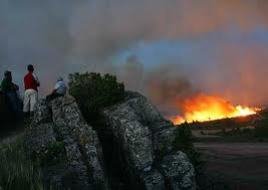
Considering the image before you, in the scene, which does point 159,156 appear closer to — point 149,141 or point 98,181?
point 149,141

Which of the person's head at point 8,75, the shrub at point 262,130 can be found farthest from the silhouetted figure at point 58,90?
the shrub at point 262,130

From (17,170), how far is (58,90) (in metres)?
7.64

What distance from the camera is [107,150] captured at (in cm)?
3033

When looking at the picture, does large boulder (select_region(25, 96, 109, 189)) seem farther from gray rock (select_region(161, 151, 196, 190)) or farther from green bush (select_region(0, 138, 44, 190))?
gray rock (select_region(161, 151, 196, 190))

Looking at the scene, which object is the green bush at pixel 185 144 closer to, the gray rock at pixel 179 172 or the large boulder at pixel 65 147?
the gray rock at pixel 179 172

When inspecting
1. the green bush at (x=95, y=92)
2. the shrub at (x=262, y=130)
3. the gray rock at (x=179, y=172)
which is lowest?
the gray rock at (x=179, y=172)

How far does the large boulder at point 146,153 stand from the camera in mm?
28094

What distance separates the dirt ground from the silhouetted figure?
10049 mm

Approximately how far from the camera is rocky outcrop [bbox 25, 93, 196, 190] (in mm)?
27469

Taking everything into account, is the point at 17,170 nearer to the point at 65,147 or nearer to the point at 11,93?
the point at 65,147

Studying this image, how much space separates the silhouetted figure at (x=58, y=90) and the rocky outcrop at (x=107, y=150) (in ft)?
3.25

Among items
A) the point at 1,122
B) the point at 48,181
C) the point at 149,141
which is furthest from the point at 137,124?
the point at 1,122

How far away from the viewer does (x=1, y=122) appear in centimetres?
3684

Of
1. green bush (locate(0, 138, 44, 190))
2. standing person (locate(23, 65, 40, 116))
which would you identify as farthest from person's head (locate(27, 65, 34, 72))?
green bush (locate(0, 138, 44, 190))
